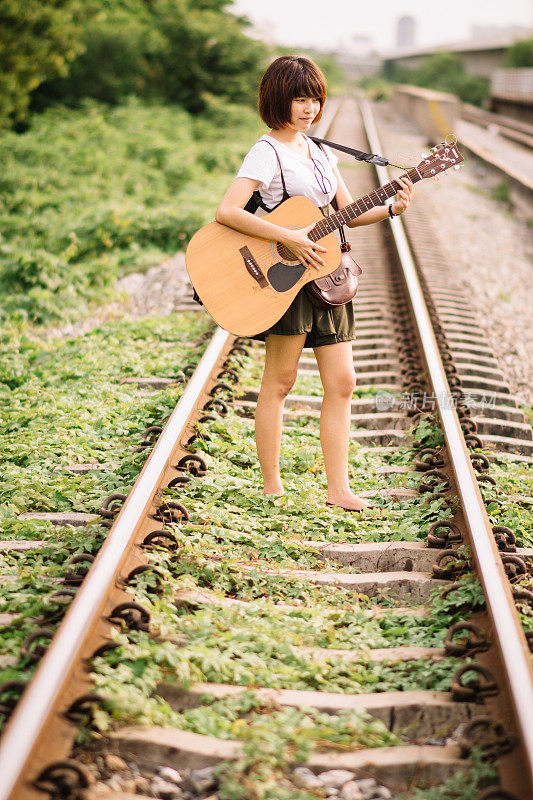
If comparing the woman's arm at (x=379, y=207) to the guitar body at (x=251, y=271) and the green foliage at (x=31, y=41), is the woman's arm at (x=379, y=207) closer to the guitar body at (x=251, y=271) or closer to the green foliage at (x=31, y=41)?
the guitar body at (x=251, y=271)

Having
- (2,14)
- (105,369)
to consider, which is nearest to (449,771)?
Answer: (105,369)

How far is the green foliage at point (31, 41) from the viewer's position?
523 inches

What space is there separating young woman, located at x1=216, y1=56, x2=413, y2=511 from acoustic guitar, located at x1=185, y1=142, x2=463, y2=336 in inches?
2.2

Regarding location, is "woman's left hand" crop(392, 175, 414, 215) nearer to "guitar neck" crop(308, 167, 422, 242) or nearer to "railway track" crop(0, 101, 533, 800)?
"guitar neck" crop(308, 167, 422, 242)

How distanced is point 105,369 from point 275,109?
2.53 m

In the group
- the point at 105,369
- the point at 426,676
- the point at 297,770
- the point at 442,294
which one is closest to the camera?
the point at 297,770

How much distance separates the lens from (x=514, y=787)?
206cm

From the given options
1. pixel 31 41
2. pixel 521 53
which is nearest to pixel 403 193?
pixel 31 41

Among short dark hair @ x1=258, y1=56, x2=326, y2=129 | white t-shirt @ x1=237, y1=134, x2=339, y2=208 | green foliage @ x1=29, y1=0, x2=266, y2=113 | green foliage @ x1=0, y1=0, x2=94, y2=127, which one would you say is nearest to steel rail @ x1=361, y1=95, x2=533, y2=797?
white t-shirt @ x1=237, y1=134, x2=339, y2=208

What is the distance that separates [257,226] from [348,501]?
4.20 feet

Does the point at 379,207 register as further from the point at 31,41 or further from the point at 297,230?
the point at 31,41

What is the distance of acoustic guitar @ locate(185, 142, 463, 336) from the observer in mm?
3273

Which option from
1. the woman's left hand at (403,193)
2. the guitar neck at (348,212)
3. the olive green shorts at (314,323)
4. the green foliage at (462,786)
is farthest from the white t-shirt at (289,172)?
the green foliage at (462,786)

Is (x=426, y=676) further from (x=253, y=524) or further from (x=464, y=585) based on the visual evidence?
(x=253, y=524)
